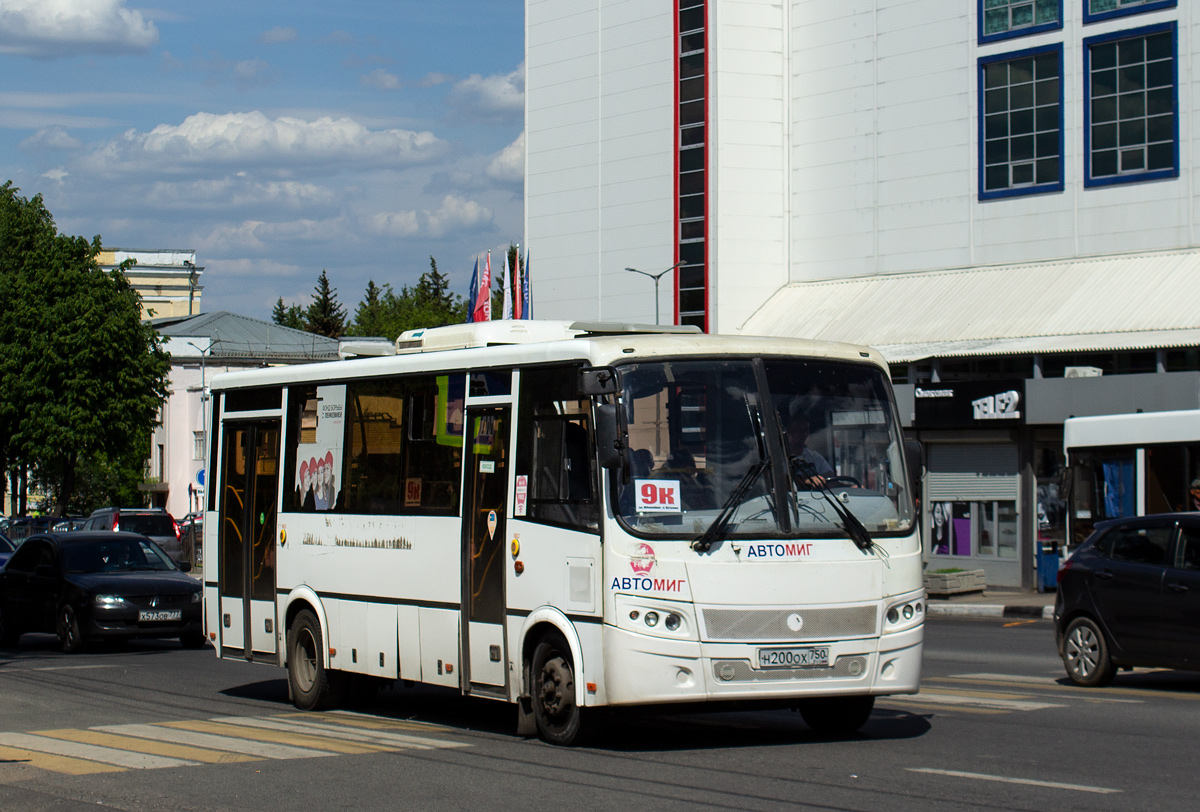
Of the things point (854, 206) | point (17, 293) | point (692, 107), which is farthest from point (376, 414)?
point (17, 293)

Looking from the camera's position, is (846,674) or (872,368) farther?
(872,368)

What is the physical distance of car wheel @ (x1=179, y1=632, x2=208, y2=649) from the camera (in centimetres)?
2091

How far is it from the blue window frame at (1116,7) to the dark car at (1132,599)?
24.9 metres

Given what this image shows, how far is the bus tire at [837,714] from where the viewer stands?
34.9 feet

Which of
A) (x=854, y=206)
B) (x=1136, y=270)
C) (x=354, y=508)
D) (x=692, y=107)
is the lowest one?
(x=354, y=508)

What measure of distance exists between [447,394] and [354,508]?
156cm

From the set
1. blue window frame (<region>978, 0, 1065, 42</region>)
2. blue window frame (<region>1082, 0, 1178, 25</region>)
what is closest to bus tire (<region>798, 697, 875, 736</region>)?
blue window frame (<region>1082, 0, 1178, 25</region>)

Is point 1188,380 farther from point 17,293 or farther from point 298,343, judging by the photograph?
point 298,343

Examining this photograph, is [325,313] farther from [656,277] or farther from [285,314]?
[656,277]

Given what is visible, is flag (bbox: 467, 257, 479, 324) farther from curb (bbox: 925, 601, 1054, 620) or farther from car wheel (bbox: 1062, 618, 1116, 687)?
car wheel (bbox: 1062, 618, 1116, 687)

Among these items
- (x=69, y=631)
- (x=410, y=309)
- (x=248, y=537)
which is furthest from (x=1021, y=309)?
(x=410, y=309)

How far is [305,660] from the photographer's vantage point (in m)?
13.3

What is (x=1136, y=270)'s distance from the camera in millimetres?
35750

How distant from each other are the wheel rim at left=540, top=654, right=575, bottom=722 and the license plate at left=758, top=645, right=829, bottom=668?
126cm
